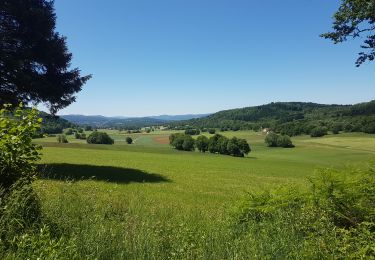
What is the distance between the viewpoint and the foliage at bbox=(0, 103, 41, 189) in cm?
743

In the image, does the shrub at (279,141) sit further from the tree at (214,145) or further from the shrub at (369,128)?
the shrub at (369,128)

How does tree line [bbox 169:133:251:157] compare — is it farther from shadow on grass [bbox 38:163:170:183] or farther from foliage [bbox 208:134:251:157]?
shadow on grass [bbox 38:163:170:183]

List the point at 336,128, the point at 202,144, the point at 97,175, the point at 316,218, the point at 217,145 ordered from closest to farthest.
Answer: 1. the point at 316,218
2. the point at 97,175
3. the point at 217,145
4. the point at 202,144
5. the point at 336,128

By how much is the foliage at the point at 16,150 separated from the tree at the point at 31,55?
16.0 meters

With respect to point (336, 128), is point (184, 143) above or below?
below

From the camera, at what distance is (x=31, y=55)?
2350 centimetres

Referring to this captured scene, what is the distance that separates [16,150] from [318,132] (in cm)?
12576

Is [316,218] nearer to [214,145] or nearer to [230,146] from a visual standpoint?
[230,146]

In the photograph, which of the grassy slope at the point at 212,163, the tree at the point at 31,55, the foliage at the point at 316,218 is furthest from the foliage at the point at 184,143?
the foliage at the point at 316,218

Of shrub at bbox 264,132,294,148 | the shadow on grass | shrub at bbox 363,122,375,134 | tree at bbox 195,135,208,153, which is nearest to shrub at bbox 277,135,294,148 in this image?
shrub at bbox 264,132,294,148

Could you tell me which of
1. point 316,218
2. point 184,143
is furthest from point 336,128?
point 316,218

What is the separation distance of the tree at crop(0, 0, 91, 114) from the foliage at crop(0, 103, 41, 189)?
52.4 feet

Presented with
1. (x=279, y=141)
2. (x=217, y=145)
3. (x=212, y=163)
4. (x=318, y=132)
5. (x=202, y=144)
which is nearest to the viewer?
(x=212, y=163)

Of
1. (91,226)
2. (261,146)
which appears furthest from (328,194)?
(261,146)
